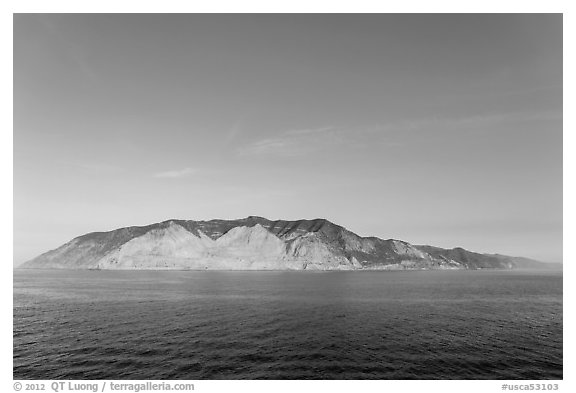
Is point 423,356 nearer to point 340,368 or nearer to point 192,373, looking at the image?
point 340,368

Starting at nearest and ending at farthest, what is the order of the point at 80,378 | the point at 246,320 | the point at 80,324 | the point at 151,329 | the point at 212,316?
the point at 80,378
the point at 151,329
the point at 80,324
the point at 246,320
the point at 212,316

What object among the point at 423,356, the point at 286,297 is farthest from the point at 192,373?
the point at 286,297

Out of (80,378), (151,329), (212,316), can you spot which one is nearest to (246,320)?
(212,316)

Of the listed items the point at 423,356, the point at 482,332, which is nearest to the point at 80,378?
the point at 423,356

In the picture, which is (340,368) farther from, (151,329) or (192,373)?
(151,329)

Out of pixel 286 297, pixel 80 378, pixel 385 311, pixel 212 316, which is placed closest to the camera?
pixel 80 378

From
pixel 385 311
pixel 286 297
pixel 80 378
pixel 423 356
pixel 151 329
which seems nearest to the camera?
pixel 80 378

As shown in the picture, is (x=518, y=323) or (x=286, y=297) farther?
(x=286, y=297)

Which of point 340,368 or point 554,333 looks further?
point 554,333

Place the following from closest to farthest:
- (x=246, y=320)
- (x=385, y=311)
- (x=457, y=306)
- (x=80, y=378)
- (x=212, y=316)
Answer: (x=80, y=378), (x=246, y=320), (x=212, y=316), (x=385, y=311), (x=457, y=306)
